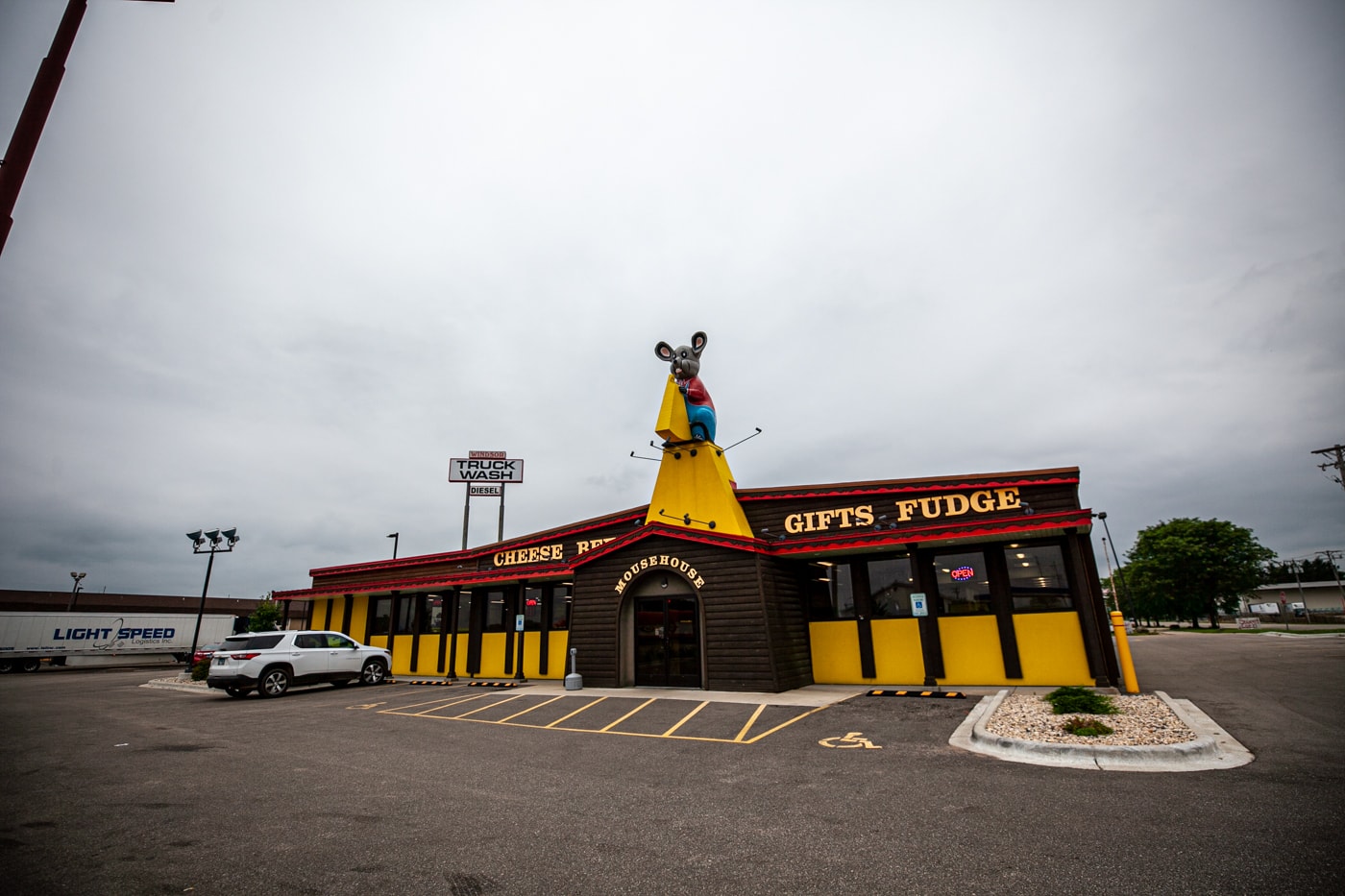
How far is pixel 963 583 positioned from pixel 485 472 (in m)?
27.6

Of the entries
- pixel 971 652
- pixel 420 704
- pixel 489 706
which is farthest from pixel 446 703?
pixel 971 652

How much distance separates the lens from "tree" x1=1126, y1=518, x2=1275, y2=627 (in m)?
51.2

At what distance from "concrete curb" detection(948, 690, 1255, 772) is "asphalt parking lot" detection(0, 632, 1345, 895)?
0.29 m

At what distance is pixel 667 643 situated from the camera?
16.7 metres

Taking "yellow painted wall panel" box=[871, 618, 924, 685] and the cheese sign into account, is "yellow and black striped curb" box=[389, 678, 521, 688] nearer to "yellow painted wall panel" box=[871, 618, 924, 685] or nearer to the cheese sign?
"yellow painted wall panel" box=[871, 618, 924, 685]

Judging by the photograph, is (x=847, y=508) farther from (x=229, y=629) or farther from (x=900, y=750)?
(x=229, y=629)

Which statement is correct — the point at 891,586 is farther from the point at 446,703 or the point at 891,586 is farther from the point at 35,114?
the point at 35,114

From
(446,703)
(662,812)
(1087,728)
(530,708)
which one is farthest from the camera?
(446,703)

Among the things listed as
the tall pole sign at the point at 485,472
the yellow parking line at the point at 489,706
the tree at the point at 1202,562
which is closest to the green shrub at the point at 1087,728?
the yellow parking line at the point at 489,706

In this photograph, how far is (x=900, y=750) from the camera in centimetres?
851

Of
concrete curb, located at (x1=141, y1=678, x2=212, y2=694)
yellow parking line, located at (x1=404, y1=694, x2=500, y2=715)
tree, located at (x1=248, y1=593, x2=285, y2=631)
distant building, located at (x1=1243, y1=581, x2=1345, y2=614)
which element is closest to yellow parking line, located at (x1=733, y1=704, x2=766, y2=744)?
yellow parking line, located at (x1=404, y1=694, x2=500, y2=715)

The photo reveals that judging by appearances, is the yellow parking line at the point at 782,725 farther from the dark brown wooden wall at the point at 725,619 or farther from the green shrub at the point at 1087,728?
the green shrub at the point at 1087,728

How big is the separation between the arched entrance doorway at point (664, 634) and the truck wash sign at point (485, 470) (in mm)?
20088

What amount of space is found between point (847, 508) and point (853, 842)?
12997mm
